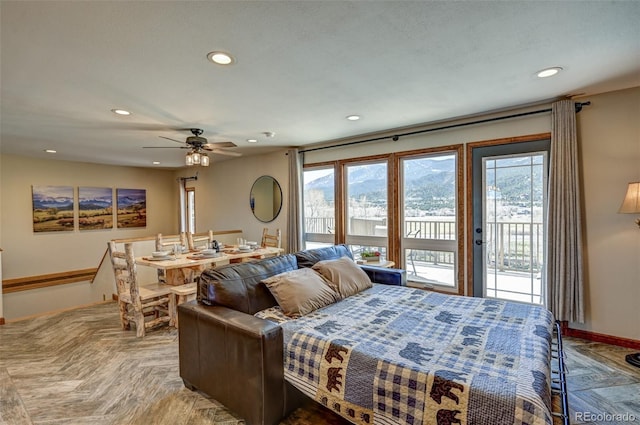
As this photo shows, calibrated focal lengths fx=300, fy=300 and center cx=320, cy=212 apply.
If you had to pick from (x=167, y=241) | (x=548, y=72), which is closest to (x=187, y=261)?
(x=167, y=241)

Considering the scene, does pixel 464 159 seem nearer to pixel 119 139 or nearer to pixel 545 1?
pixel 545 1

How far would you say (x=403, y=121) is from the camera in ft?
12.6

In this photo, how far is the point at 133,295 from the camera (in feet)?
11.0

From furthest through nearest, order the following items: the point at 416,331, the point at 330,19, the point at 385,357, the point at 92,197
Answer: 1. the point at 92,197
2. the point at 416,331
3. the point at 330,19
4. the point at 385,357

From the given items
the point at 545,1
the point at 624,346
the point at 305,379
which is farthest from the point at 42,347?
the point at 624,346

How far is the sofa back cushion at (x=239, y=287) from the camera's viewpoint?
218 centimetres

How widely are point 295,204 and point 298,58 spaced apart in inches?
125

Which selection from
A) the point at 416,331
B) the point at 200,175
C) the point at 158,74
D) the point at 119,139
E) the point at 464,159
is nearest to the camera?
the point at 416,331

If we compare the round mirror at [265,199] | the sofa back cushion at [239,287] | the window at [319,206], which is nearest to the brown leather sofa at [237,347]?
the sofa back cushion at [239,287]

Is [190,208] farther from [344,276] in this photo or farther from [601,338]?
[601,338]

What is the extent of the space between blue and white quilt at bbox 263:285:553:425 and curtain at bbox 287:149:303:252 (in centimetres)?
290

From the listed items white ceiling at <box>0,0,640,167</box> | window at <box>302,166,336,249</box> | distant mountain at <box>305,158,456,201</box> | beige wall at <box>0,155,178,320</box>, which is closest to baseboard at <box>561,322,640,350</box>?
distant mountain at <box>305,158,456,201</box>

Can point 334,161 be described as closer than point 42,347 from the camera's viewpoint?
No

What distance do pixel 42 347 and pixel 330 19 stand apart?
13.3ft
